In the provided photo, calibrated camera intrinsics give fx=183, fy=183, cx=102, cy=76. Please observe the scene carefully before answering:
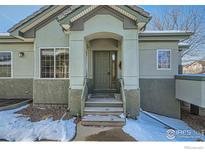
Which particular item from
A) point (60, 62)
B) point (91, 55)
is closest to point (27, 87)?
point (60, 62)

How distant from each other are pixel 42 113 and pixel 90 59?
327cm

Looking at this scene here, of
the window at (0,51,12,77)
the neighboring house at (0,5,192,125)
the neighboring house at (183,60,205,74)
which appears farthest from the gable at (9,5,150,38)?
the window at (0,51,12,77)

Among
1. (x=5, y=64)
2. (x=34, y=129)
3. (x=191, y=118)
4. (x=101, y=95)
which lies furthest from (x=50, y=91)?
(x=191, y=118)

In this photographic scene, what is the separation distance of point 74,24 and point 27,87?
191 inches

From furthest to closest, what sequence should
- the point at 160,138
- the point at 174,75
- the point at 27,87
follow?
the point at 27,87 → the point at 174,75 → the point at 160,138

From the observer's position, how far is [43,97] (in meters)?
8.25

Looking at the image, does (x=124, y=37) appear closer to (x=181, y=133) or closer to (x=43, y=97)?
(x=181, y=133)

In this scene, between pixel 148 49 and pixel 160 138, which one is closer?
pixel 160 138

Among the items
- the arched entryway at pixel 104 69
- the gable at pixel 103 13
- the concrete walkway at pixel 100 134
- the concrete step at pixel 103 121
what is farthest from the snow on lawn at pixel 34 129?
the gable at pixel 103 13

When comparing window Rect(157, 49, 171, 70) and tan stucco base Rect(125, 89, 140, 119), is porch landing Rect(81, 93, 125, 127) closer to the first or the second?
tan stucco base Rect(125, 89, 140, 119)

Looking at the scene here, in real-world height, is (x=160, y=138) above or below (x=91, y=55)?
below

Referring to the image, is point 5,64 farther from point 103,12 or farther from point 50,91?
point 103,12

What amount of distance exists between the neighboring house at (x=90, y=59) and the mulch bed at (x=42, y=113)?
1.12 feet
